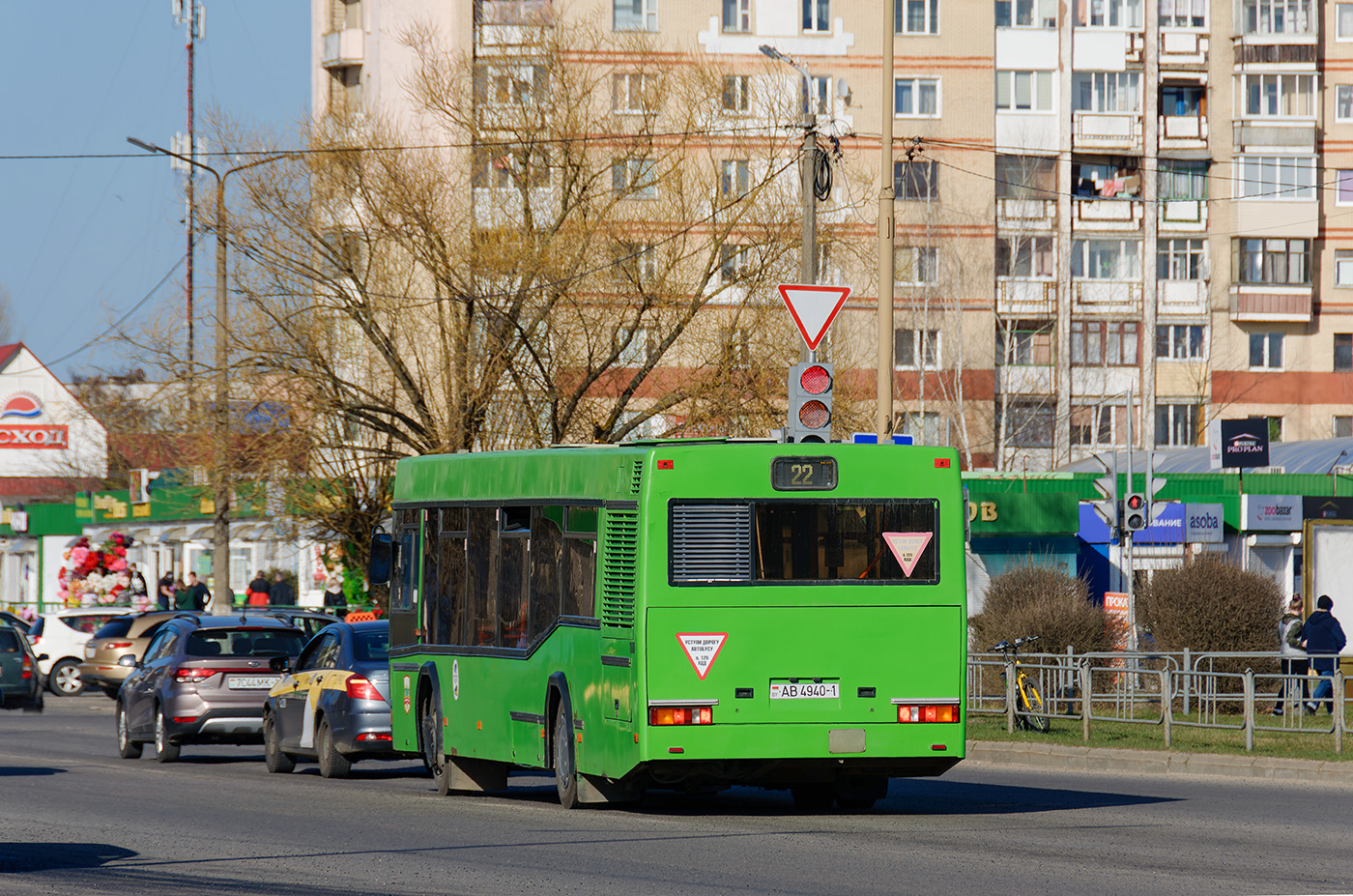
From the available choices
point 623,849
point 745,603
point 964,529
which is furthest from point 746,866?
point 964,529

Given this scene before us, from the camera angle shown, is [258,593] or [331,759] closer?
[331,759]

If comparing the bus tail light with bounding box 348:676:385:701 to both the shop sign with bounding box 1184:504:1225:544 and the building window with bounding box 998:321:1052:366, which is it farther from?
the building window with bounding box 998:321:1052:366

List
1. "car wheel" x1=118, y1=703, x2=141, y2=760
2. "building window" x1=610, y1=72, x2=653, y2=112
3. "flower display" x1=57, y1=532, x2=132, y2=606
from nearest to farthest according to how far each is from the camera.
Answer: "car wheel" x1=118, y1=703, x2=141, y2=760
"building window" x1=610, y1=72, x2=653, y2=112
"flower display" x1=57, y1=532, x2=132, y2=606

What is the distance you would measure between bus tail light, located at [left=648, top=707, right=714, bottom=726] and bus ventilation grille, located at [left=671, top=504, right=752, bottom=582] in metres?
0.87

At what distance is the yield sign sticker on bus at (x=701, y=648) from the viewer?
1279 centimetres

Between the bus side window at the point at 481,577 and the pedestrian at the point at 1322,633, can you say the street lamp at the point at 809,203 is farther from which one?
the pedestrian at the point at 1322,633

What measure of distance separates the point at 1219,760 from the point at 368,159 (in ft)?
59.4

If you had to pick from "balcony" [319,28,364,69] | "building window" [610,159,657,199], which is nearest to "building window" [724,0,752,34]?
"balcony" [319,28,364,69]

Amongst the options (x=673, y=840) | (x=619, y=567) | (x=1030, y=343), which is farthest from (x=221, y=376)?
(x=1030, y=343)

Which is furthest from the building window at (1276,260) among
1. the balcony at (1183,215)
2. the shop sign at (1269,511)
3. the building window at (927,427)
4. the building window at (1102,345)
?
the shop sign at (1269,511)

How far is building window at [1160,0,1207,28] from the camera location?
2670 inches

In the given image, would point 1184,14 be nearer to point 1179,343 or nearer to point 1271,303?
point 1271,303

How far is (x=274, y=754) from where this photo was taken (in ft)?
64.1

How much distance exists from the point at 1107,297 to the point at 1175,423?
16.7ft
